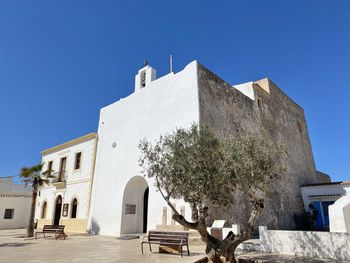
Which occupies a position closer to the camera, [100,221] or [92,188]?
[100,221]

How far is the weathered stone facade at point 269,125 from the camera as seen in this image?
13.4 m

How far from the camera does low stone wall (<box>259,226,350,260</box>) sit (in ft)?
24.2

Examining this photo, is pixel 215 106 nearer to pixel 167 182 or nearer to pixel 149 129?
pixel 149 129

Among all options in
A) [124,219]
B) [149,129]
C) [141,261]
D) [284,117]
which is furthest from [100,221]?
[284,117]

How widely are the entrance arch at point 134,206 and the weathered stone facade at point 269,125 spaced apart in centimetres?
548

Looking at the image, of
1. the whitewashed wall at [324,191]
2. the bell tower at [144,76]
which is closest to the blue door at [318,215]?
the whitewashed wall at [324,191]

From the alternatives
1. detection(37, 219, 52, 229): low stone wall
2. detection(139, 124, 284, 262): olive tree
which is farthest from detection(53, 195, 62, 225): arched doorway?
detection(139, 124, 284, 262): olive tree

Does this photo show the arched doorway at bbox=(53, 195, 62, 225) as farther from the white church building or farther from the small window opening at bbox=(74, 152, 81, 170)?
the small window opening at bbox=(74, 152, 81, 170)

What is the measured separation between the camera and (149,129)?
1448cm

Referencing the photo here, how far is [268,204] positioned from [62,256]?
500 inches

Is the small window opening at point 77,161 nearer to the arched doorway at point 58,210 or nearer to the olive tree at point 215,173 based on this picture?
the arched doorway at point 58,210

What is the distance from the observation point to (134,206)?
15008mm

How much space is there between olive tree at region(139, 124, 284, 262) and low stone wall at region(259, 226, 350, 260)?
255 cm

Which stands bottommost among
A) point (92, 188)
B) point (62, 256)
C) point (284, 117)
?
point (62, 256)
